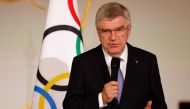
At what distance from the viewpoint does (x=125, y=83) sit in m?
1.72

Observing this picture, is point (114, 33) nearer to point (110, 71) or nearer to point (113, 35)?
point (113, 35)

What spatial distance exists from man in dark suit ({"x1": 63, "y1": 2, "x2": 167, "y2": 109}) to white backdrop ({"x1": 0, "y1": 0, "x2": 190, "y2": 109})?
1792 millimetres

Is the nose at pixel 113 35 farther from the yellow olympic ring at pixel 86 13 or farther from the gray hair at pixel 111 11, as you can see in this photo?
the yellow olympic ring at pixel 86 13

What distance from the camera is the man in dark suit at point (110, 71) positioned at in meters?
1.64

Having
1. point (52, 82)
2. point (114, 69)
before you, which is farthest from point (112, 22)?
point (52, 82)

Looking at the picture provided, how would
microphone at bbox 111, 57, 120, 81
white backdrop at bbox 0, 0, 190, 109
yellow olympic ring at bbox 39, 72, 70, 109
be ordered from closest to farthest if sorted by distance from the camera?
microphone at bbox 111, 57, 120, 81 < yellow olympic ring at bbox 39, 72, 70, 109 < white backdrop at bbox 0, 0, 190, 109

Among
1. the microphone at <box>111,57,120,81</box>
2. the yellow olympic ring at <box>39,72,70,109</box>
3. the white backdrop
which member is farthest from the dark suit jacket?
the white backdrop

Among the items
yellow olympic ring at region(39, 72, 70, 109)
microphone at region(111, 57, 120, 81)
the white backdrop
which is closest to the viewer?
microphone at region(111, 57, 120, 81)

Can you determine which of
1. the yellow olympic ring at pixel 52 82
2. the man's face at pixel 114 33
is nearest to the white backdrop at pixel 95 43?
the yellow olympic ring at pixel 52 82

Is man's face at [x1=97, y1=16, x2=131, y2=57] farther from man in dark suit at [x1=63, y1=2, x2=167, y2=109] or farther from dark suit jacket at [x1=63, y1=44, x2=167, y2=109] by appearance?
dark suit jacket at [x1=63, y1=44, x2=167, y2=109]

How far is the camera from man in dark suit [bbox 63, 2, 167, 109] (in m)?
1.64

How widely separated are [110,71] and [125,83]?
4.0 inches

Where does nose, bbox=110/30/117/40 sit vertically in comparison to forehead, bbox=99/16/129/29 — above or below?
below

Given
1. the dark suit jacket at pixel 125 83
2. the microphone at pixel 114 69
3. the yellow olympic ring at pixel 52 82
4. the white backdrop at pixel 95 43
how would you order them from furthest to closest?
1. the white backdrop at pixel 95 43
2. the yellow olympic ring at pixel 52 82
3. the dark suit jacket at pixel 125 83
4. the microphone at pixel 114 69
